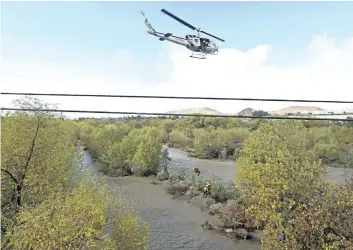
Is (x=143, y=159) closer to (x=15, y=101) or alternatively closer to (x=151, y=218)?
(x=151, y=218)

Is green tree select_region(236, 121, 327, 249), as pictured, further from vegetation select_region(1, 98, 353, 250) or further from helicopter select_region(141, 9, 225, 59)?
helicopter select_region(141, 9, 225, 59)

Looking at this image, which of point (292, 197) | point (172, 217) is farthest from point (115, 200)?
point (172, 217)

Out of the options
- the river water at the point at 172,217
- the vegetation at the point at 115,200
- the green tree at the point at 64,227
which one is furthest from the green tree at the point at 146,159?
the green tree at the point at 64,227

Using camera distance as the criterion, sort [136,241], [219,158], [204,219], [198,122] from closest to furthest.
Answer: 1. [136,241]
2. [204,219]
3. [219,158]
4. [198,122]

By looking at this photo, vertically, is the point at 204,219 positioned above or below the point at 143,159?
below

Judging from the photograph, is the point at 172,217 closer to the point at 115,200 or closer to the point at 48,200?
the point at 115,200

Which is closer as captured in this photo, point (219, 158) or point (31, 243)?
point (31, 243)

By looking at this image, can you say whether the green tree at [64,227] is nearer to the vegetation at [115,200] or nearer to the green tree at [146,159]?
the vegetation at [115,200]

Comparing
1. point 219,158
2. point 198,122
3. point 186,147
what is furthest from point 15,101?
point 198,122
